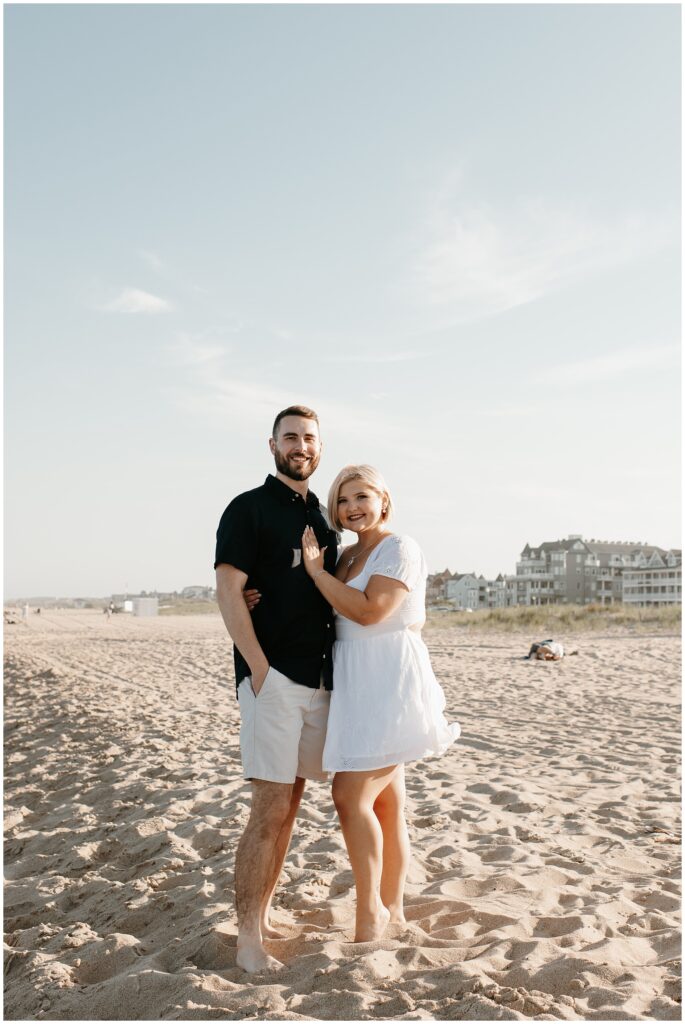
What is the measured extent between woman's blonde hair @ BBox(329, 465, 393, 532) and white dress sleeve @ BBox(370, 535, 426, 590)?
285 millimetres

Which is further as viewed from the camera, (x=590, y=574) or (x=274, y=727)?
(x=590, y=574)

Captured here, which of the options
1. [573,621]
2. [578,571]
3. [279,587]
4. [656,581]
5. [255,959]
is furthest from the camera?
[578,571]

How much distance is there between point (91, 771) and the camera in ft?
25.9

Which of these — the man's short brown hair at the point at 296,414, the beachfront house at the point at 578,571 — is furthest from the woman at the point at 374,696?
the beachfront house at the point at 578,571

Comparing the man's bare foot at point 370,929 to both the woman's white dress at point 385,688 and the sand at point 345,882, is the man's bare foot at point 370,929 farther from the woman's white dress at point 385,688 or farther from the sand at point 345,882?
the woman's white dress at point 385,688

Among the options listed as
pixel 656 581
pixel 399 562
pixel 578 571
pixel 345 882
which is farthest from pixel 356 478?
pixel 578 571

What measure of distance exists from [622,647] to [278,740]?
19.5m

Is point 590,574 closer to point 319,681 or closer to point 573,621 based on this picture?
point 573,621

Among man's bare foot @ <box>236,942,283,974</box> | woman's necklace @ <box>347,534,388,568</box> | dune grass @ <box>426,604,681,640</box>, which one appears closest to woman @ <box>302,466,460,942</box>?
woman's necklace @ <box>347,534,388,568</box>

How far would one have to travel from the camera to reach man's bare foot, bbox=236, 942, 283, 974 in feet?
11.7

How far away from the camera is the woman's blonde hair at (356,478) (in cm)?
403

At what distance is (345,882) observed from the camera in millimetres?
4797

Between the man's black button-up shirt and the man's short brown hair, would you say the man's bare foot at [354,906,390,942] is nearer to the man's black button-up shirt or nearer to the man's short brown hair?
the man's black button-up shirt

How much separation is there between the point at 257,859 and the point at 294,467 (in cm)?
176
